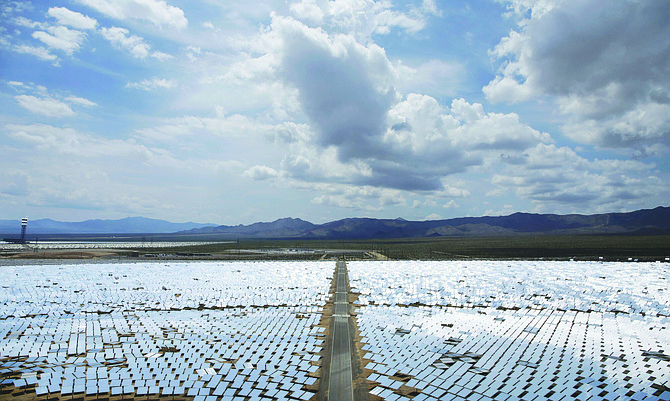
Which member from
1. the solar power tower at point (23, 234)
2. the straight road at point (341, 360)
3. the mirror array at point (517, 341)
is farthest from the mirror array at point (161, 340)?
the solar power tower at point (23, 234)

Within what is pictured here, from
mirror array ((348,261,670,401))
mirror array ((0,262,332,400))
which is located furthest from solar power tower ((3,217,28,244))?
mirror array ((348,261,670,401))

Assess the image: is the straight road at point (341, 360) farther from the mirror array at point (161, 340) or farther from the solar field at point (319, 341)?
the mirror array at point (161, 340)

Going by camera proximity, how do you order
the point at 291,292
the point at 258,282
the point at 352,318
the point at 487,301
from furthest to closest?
the point at 258,282 < the point at 291,292 < the point at 487,301 < the point at 352,318

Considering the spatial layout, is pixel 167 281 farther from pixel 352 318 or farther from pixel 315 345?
pixel 315 345

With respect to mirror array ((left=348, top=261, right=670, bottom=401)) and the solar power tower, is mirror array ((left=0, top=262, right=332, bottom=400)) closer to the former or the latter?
mirror array ((left=348, top=261, right=670, bottom=401))

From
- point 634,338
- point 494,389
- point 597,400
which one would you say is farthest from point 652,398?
point 634,338

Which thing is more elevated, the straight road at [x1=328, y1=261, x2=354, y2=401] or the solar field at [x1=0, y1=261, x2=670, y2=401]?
the solar field at [x1=0, y1=261, x2=670, y2=401]

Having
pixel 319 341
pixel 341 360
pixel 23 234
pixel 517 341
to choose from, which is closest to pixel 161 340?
pixel 319 341
